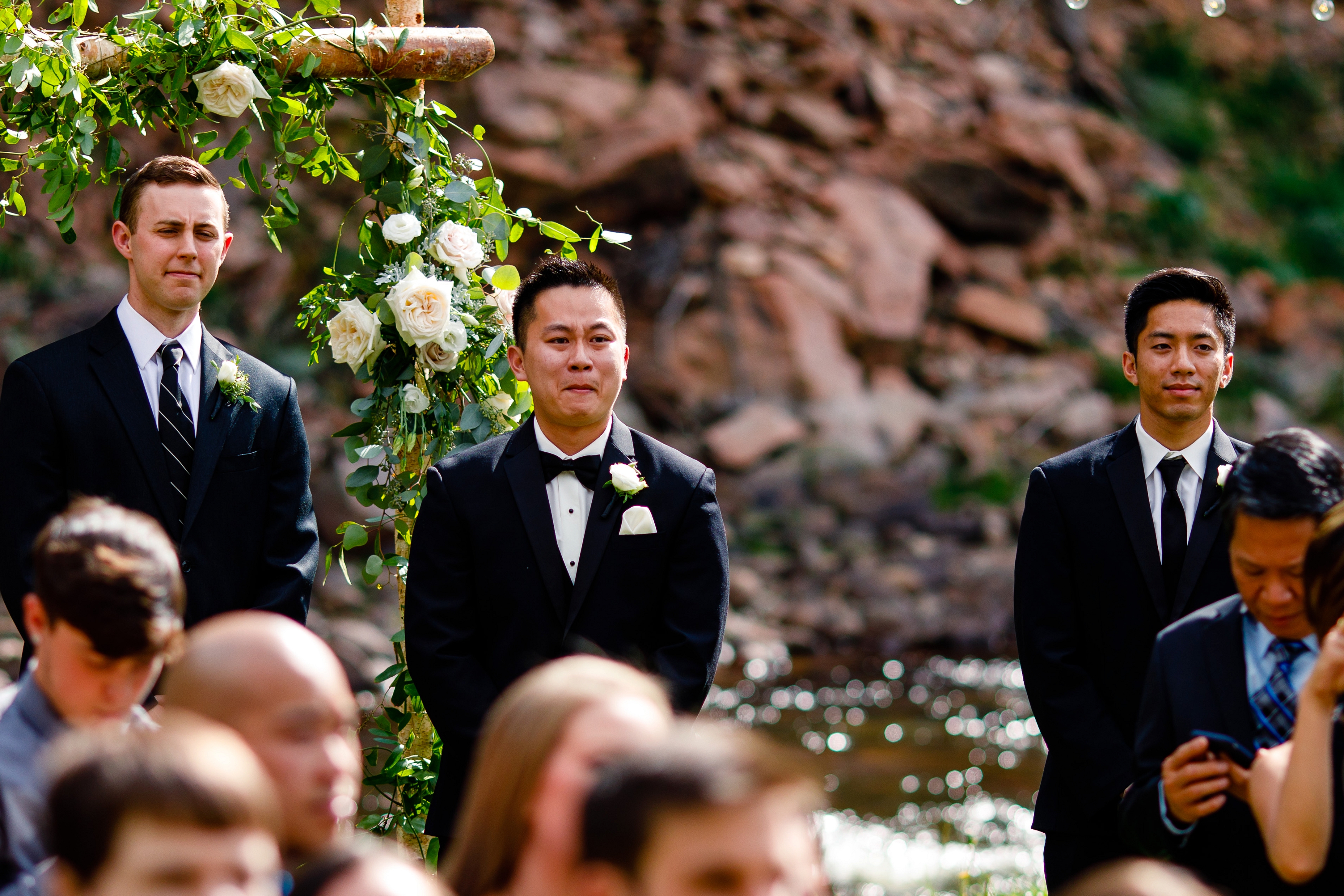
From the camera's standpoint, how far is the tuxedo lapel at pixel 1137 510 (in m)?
3.39

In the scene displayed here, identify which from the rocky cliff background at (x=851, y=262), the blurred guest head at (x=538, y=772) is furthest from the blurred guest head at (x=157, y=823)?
the rocky cliff background at (x=851, y=262)

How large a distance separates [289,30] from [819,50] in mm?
13468

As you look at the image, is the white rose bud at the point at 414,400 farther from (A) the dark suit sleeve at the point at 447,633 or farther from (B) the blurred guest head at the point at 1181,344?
(B) the blurred guest head at the point at 1181,344

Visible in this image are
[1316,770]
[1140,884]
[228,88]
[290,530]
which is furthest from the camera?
[228,88]

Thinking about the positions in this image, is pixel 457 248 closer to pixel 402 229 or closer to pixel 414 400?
pixel 402 229

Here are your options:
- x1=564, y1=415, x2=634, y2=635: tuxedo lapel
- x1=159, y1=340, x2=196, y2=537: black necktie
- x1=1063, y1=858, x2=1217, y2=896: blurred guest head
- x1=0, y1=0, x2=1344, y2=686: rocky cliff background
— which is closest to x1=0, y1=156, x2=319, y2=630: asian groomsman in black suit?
x1=159, y1=340, x2=196, y2=537: black necktie

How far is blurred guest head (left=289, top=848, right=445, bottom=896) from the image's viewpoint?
1.68 metres

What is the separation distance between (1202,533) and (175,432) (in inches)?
105

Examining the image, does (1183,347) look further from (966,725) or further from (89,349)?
(966,725)

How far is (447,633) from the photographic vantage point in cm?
340

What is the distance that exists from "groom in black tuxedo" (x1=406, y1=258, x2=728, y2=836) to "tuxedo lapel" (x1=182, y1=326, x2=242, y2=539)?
0.61 m

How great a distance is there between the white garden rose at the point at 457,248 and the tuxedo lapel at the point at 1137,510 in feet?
6.37

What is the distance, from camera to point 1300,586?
7.95 ft

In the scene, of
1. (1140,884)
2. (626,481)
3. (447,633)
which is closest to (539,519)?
(626,481)
